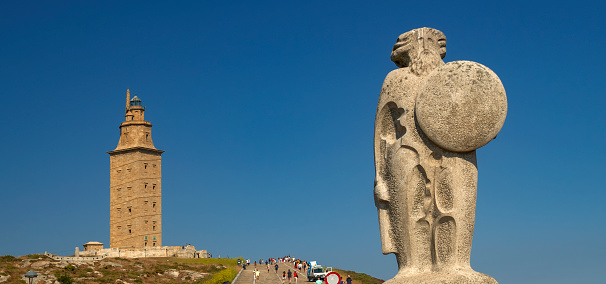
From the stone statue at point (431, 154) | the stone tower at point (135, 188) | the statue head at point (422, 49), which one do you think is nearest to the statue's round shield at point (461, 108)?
the stone statue at point (431, 154)

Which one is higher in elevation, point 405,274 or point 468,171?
point 468,171

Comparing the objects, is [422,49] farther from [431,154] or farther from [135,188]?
[135,188]

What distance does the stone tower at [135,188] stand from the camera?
78.9m

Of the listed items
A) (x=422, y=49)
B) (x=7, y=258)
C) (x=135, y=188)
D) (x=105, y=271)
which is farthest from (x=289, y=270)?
(x=135, y=188)

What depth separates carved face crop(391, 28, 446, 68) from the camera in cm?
974

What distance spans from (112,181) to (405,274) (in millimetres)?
76261

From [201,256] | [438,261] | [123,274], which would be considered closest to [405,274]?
[438,261]

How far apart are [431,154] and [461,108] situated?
70 centimetres

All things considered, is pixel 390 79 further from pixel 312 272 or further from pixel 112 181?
pixel 112 181

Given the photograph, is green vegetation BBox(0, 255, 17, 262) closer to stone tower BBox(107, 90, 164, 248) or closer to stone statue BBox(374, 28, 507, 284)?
stone tower BBox(107, 90, 164, 248)

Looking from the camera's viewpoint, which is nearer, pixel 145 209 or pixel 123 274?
pixel 123 274

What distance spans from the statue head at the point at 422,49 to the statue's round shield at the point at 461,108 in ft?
1.58

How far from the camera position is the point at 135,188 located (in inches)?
3140

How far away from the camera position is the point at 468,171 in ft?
30.8
